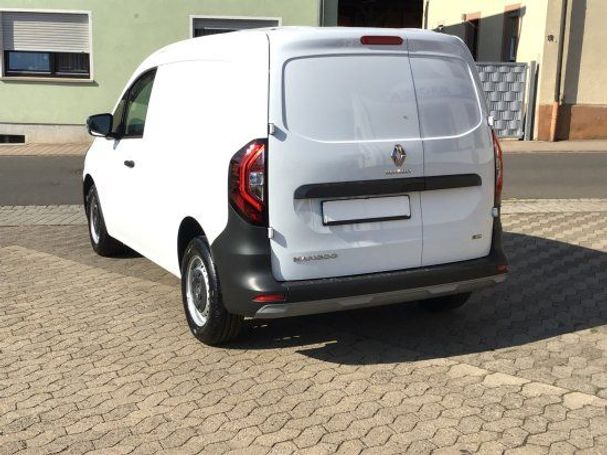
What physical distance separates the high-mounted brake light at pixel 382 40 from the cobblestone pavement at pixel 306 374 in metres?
1.86

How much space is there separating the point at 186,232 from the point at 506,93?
16452 millimetres

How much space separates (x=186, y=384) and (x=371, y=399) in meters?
1.03

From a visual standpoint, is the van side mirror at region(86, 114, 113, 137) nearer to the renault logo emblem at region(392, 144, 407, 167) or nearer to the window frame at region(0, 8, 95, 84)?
the renault logo emblem at region(392, 144, 407, 167)

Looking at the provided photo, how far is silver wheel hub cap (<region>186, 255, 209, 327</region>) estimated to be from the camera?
15.0 feet

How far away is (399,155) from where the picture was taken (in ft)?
13.8

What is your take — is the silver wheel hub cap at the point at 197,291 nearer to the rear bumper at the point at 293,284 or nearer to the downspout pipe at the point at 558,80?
the rear bumper at the point at 293,284

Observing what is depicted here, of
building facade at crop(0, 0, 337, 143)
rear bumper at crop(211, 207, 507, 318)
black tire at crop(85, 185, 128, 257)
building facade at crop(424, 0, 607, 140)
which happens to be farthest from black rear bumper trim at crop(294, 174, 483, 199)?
building facade at crop(424, 0, 607, 140)

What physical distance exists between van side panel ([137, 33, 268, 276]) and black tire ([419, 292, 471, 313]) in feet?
5.99

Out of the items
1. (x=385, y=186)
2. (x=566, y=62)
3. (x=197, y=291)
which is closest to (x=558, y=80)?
(x=566, y=62)

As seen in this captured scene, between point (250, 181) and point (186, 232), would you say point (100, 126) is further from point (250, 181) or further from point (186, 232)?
point (250, 181)

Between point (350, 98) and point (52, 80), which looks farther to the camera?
point (52, 80)

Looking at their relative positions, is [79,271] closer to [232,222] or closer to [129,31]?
[232,222]

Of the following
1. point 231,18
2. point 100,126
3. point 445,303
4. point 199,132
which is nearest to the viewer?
point 199,132

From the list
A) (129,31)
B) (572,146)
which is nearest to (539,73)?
(572,146)
